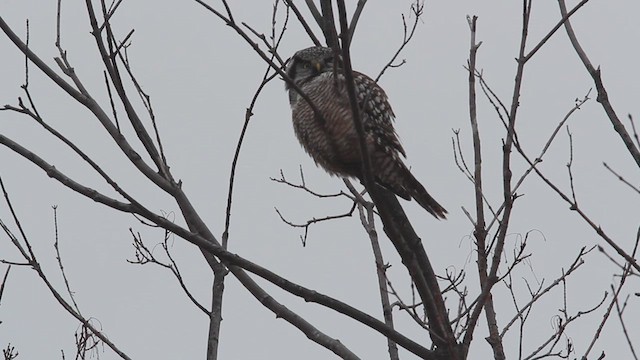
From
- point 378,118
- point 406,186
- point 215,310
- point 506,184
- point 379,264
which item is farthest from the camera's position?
point 378,118

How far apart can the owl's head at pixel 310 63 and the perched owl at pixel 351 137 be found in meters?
0.05

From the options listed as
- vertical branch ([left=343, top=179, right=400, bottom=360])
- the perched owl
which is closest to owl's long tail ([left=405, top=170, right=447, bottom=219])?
the perched owl

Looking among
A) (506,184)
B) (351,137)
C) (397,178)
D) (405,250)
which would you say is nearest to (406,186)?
(397,178)

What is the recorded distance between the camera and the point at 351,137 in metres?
4.89

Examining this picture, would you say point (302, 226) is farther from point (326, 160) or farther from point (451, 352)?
point (451, 352)

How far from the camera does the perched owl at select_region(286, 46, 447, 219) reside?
4879 millimetres

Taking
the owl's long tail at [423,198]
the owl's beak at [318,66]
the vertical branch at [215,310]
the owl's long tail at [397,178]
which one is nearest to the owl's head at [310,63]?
the owl's beak at [318,66]

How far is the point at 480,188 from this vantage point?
10.00 ft

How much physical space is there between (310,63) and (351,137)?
2.98 ft

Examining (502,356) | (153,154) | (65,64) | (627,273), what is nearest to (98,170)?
(153,154)

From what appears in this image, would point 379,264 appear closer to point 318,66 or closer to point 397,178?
point 397,178

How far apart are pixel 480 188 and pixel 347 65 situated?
0.75 metres

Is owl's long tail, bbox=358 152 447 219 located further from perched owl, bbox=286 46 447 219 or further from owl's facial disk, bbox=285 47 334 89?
owl's facial disk, bbox=285 47 334 89

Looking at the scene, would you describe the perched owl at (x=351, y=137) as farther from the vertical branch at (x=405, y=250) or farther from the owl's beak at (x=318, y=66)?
the vertical branch at (x=405, y=250)
